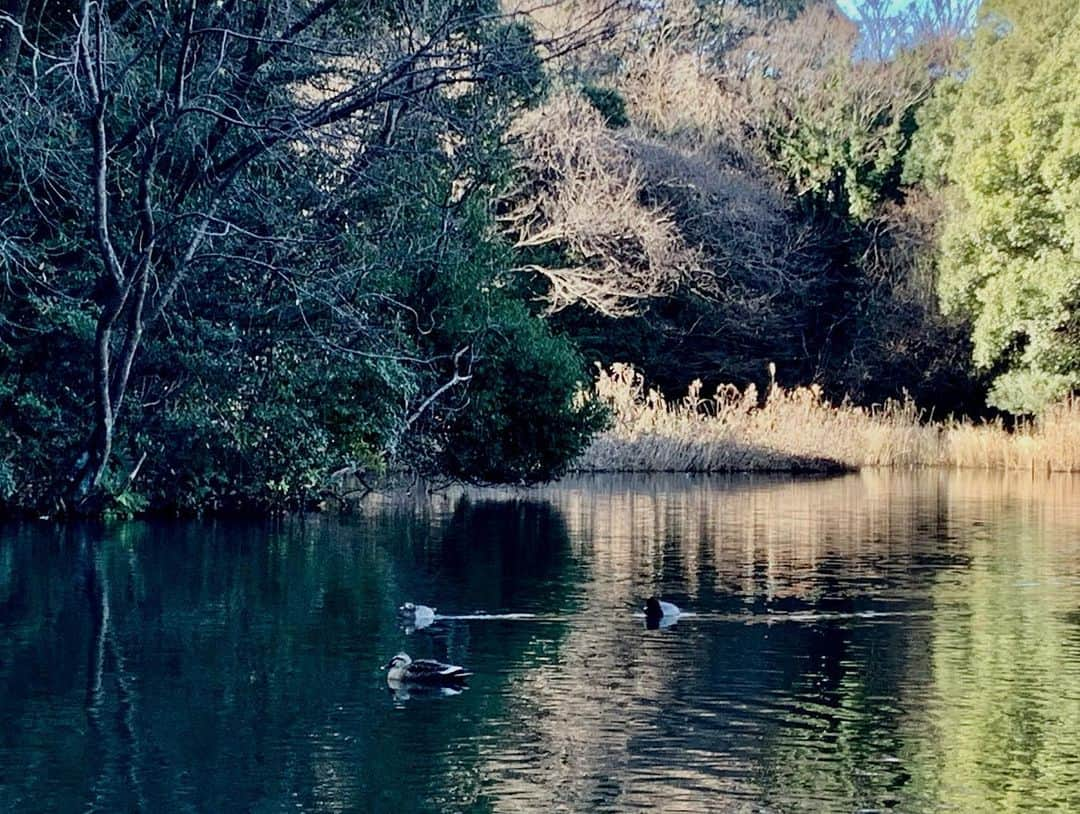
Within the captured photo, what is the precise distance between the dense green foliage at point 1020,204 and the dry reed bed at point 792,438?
4.06 ft

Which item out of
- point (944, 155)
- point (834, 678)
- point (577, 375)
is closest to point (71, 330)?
point (577, 375)

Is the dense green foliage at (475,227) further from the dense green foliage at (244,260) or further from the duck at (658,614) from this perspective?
the duck at (658,614)

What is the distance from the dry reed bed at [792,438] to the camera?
3094 cm

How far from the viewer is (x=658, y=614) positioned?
12344 millimetres

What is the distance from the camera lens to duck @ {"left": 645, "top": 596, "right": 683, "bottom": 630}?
1228 centimetres

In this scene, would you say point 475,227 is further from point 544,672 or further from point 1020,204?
point 1020,204

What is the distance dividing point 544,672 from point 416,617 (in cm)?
192

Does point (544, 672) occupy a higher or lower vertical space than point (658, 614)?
lower

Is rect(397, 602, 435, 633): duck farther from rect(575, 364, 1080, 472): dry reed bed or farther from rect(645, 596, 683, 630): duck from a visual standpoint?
rect(575, 364, 1080, 472): dry reed bed

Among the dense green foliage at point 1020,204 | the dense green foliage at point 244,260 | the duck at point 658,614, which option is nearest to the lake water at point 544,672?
the duck at point 658,614

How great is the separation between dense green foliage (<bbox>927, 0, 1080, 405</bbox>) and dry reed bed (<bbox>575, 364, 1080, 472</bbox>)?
1238mm

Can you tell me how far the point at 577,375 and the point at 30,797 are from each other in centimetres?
1605

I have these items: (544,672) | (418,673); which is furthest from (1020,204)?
(418,673)

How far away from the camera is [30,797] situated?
7.56m
